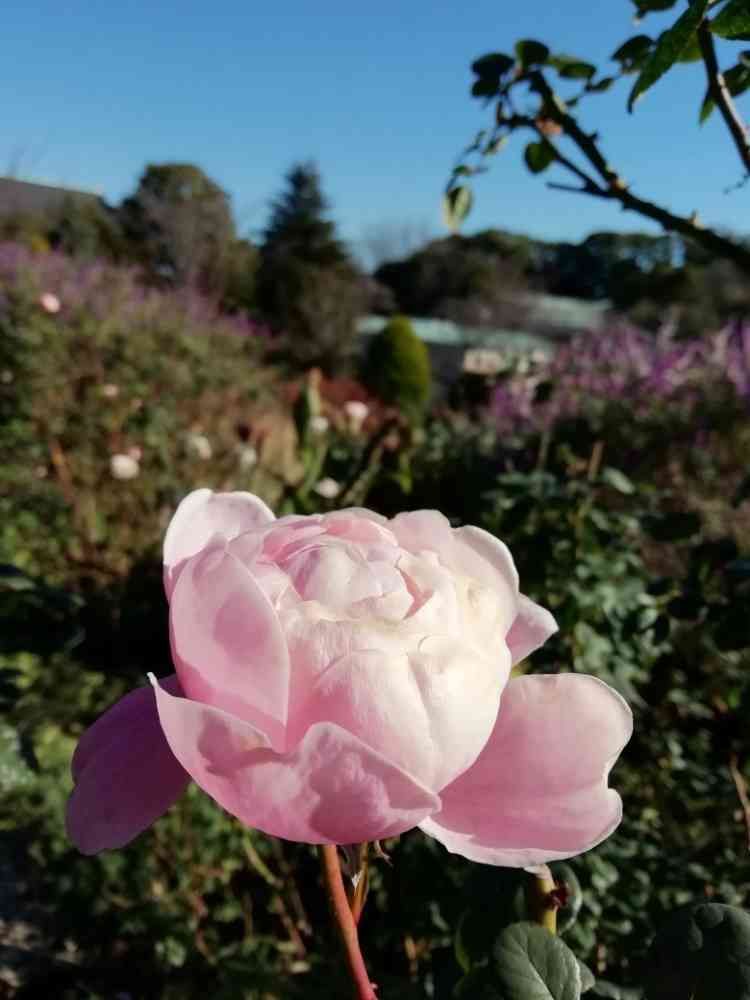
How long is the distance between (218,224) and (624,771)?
47.7ft

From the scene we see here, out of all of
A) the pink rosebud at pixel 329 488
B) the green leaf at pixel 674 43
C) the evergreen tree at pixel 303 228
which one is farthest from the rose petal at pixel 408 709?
the evergreen tree at pixel 303 228

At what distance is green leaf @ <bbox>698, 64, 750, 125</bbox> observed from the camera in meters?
0.60

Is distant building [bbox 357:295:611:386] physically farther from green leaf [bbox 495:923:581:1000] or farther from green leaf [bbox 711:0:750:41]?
green leaf [bbox 495:923:581:1000]

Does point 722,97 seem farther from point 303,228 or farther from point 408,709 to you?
point 303,228

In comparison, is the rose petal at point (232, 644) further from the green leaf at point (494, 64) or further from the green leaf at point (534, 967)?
the green leaf at point (494, 64)

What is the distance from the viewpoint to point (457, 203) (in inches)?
36.0

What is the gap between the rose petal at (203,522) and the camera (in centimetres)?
35

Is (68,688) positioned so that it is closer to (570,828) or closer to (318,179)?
(570,828)

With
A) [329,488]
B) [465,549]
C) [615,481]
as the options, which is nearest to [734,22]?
[465,549]

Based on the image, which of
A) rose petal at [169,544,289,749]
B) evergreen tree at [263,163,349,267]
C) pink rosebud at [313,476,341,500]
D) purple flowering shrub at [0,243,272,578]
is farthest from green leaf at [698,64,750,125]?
evergreen tree at [263,163,349,267]

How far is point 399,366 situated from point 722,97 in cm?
1116

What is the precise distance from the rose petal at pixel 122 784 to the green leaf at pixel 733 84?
62 cm

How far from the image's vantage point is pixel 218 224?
1434 centimetres

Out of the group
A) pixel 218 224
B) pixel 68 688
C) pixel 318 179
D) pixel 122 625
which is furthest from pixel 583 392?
pixel 318 179
